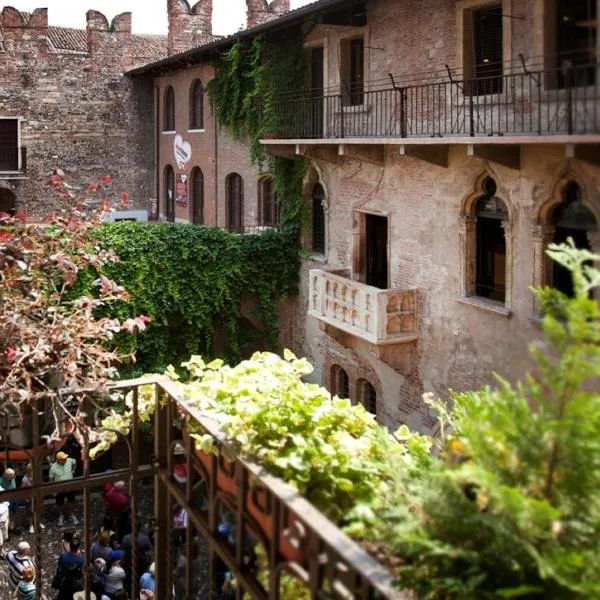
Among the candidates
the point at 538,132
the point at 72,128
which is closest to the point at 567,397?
the point at 538,132

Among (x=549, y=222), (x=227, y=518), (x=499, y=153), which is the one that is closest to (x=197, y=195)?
(x=499, y=153)

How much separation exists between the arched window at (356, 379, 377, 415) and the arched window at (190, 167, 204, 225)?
1015 centimetres

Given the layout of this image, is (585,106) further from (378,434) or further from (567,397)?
(567,397)

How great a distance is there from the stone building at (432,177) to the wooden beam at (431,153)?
0.03m

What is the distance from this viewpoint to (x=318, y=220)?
18719 mm

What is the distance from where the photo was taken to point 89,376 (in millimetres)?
4879

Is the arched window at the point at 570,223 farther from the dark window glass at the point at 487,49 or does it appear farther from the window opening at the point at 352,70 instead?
the window opening at the point at 352,70

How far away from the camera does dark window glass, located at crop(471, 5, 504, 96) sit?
501 inches

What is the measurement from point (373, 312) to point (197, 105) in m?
12.5

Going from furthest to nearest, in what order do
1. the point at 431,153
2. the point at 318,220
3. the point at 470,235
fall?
the point at 318,220
the point at 431,153
the point at 470,235

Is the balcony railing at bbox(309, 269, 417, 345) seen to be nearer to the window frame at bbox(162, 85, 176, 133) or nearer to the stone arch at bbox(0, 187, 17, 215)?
the window frame at bbox(162, 85, 176, 133)

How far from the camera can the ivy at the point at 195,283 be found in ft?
58.1

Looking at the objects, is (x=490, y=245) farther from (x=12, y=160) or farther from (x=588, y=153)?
(x=12, y=160)

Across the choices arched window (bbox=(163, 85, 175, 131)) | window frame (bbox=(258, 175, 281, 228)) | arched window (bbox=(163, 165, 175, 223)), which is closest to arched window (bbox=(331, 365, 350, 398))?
window frame (bbox=(258, 175, 281, 228))
